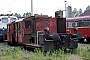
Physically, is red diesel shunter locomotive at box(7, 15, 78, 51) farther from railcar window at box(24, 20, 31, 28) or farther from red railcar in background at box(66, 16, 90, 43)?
red railcar in background at box(66, 16, 90, 43)

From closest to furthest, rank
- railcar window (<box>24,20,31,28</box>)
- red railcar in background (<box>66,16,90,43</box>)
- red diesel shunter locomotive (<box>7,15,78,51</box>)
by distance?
1. red diesel shunter locomotive (<box>7,15,78,51</box>)
2. railcar window (<box>24,20,31,28</box>)
3. red railcar in background (<box>66,16,90,43</box>)

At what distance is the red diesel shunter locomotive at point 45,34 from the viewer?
12.4 m

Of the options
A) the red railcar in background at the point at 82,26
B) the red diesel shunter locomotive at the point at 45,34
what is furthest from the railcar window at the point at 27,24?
the red railcar in background at the point at 82,26

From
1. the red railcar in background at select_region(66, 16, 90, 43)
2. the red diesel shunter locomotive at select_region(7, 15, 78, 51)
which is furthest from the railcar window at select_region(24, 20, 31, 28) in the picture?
the red railcar in background at select_region(66, 16, 90, 43)

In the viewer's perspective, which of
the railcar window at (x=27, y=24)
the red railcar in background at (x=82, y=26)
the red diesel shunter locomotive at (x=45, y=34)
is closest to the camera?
the red diesel shunter locomotive at (x=45, y=34)

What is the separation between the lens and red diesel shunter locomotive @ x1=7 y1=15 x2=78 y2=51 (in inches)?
487

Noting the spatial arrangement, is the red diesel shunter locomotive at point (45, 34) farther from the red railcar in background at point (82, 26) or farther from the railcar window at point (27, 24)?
the red railcar in background at point (82, 26)

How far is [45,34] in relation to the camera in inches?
492

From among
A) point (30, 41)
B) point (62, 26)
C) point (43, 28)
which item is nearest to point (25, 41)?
point (30, 41)

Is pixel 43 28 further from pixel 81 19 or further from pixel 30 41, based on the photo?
pixel 81 19

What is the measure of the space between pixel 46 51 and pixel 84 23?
11591 millimetres

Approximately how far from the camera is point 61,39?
12.9 metres

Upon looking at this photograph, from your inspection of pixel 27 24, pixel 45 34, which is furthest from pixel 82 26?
pixel 45 34

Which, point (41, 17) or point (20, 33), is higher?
point (41, 17)
